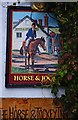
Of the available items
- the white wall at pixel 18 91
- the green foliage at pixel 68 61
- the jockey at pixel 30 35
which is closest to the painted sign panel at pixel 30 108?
the white wall at pixel 18 91

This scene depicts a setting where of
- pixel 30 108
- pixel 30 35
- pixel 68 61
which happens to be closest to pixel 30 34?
pixel 30 35

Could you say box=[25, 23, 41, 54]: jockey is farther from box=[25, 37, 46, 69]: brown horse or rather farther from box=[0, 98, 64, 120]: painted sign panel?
box=[0, 98, 64, 120]: painted sign panel

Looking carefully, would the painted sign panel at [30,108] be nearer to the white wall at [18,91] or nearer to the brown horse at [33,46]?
the white wall at [18,91]

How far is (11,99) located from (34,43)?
0.61m

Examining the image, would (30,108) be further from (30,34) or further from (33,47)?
(30,34)

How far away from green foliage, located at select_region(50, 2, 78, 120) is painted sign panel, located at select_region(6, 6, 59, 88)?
14 cm

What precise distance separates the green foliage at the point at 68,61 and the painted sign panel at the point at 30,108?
0.50ft

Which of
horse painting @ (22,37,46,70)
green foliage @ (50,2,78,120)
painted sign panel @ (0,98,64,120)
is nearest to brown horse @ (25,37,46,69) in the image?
horse painting @ (22,37,46,70)

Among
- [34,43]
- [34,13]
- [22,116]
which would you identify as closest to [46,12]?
[34,13]

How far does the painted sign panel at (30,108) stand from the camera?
3225 mm

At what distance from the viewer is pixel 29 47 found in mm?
3219

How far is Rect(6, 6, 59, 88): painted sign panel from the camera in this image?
320 cm

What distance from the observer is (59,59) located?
3.19 meters

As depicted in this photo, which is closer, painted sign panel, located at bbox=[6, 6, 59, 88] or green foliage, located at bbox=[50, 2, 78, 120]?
green foliage, located at bbox=[50, 2, 78, 120]
